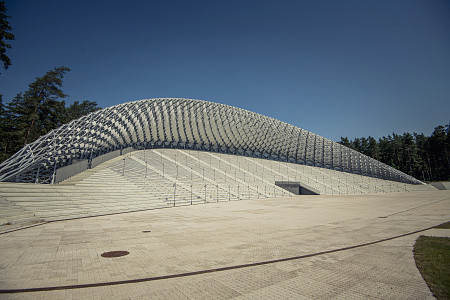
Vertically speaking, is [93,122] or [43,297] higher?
[93,122]

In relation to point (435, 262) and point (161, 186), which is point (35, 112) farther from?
point (435, 262)

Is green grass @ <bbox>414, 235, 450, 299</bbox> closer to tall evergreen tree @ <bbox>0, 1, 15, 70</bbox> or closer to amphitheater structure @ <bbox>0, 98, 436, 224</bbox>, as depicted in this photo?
amphitheater structure @ <bbox>0, 98, 436, 224</bbox>

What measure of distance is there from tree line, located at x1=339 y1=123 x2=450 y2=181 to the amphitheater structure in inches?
1552

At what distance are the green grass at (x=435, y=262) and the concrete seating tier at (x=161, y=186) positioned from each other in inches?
632

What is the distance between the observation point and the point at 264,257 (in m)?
5.95

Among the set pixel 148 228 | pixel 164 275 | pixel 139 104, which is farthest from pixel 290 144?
pixel 164 275

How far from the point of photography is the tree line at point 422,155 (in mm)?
76750

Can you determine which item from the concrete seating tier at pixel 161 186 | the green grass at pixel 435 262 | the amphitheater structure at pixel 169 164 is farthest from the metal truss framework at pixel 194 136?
the green grass at pixel 435 262

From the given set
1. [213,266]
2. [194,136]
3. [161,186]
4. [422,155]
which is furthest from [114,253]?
[422,155]

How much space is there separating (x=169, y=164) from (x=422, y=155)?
102223 mm

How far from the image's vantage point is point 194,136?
2018 inches

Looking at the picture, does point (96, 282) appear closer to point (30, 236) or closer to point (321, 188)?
point (30, 236)

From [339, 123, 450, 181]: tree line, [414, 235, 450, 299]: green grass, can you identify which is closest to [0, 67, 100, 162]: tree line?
[414, 235, 450, 299]: green grass

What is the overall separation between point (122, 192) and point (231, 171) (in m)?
23.2
